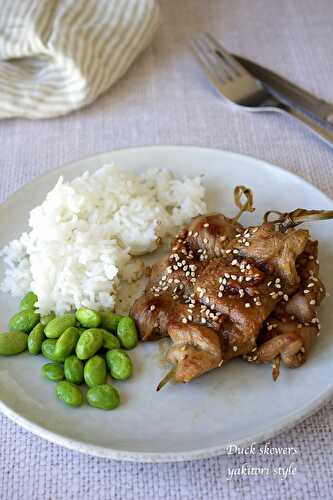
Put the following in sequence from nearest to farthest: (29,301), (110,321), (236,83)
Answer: (110,321)
(29,301)
(236,83)

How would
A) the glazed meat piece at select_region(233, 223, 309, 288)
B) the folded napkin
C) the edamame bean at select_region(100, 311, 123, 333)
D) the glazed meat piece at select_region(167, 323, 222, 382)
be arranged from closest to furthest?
the glazed meat piece at select_region(167, 323, 222, 382) → the glazed meat piece at select_region(233, 223, 309, 288) → the edamame bean at select_region(100, 311, 123, 333) → the folded napkin

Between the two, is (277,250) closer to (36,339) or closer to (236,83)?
(36,339)

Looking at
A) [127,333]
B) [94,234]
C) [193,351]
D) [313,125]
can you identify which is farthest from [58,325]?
[313,125]

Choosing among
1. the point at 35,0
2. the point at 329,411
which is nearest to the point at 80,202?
the point at 329,411

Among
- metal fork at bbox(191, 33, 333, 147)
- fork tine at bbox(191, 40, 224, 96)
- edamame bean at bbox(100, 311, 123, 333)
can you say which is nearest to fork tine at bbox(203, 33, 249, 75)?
metal fork at bbox(191, 33, 333, 147)

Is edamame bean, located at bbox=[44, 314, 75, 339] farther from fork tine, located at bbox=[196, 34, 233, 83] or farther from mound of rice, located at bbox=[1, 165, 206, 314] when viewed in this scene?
fork tine, located at bbox=[196, 34, 233, 83]

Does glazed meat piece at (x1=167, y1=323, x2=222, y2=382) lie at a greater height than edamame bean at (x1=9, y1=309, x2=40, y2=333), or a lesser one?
greater
